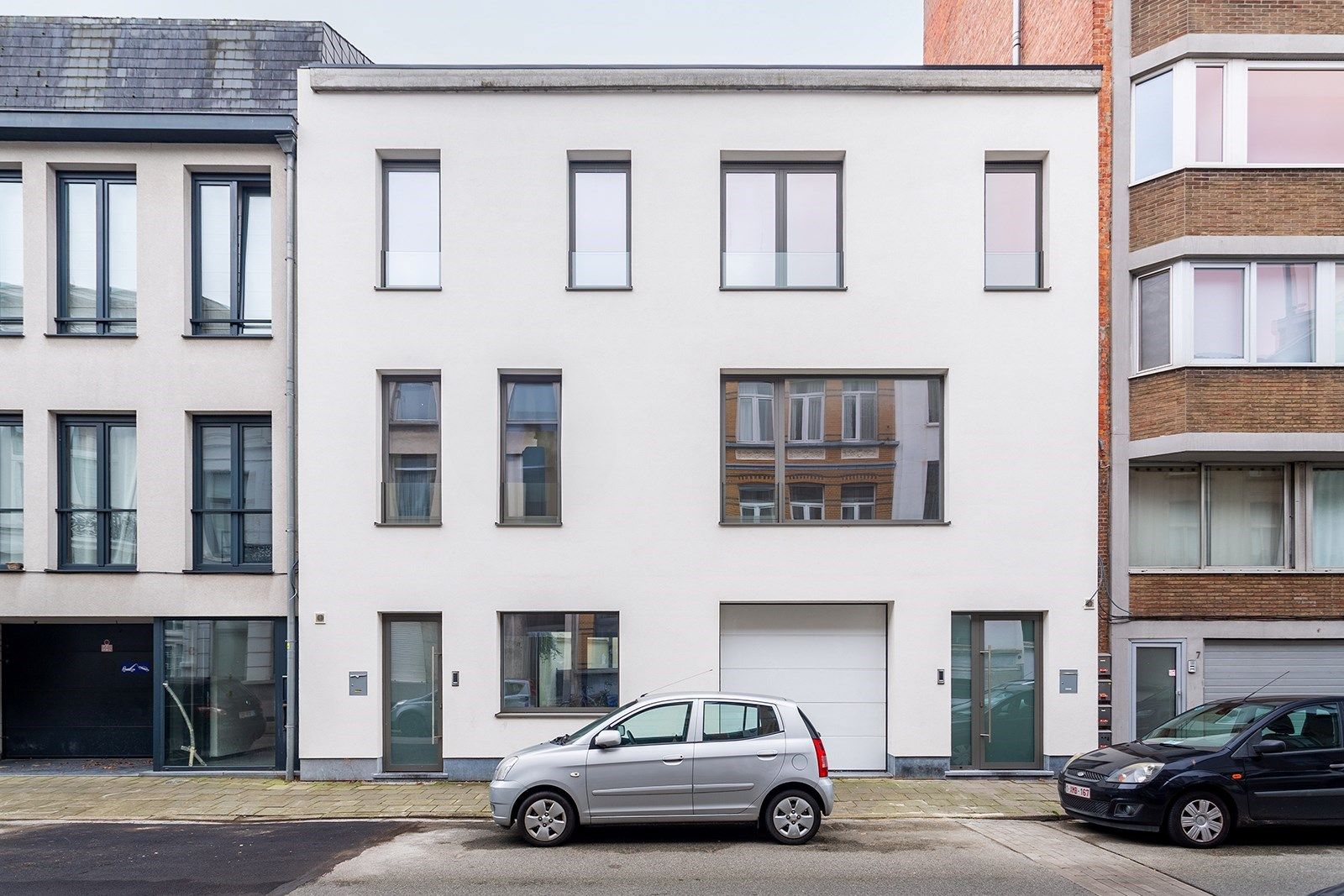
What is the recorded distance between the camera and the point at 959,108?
13.0m

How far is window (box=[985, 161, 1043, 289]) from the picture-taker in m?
13.1

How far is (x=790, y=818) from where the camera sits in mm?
9555

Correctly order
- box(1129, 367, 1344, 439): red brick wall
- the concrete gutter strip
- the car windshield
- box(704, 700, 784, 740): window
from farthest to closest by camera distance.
Answer: box(1129, 367, 1344, 439): red brick wall < the concrete gutter strip < the car windshield < box(704, 700, 784, 740): window

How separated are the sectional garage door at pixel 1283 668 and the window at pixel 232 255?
1443cm

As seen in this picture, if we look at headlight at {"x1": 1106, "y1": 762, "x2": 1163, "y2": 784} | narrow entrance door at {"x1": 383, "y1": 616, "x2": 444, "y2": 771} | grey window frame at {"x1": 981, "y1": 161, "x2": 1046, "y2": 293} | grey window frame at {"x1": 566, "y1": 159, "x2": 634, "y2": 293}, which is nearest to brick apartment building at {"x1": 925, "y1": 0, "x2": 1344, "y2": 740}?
grey window frame at {"x1": 981, "y1": 161, "x2": 1046, "y2": 293}

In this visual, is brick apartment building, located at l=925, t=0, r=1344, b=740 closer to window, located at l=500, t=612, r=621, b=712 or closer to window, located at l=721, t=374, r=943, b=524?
window, located at l=721, t=374, r=943, b=524

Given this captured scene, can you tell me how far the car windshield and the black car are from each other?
47mm

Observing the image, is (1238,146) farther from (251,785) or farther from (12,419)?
(12,419)

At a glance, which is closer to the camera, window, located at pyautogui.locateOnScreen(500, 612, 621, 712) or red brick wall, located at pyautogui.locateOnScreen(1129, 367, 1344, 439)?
window, located at pyautogui.locateOnScreen(500, 612, 621, 712)

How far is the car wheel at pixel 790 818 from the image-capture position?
9.55 m

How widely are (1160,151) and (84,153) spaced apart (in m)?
15.2

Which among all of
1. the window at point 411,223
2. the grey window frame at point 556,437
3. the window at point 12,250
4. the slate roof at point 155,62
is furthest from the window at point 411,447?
the window at point 12,250

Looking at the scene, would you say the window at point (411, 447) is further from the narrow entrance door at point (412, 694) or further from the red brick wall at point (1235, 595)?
the red brick wall at point (1235, 595)

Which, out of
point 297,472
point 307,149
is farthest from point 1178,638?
point 307,149
